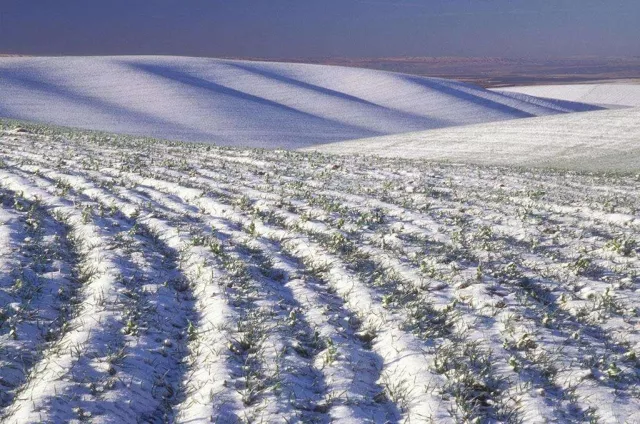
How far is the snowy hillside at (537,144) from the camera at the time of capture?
31.8 meters

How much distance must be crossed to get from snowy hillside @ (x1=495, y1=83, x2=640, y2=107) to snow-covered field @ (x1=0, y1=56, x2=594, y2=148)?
19.5 m

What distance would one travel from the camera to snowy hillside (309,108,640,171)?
31.8 metres

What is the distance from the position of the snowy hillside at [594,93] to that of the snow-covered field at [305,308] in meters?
108

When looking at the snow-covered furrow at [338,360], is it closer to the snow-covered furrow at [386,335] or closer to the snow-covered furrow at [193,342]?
the snow-covered furrow at [386,335]

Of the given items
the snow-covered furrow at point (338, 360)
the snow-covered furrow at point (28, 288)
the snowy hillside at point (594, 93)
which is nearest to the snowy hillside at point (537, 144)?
the snow-covered furrow at point (338, 360)

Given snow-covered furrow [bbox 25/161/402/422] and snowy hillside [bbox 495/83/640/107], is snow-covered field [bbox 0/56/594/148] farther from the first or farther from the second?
snow-covered furrow [bbox 25/161/402/422]

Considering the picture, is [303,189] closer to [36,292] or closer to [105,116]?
[36,292]

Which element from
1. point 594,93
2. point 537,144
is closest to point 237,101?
point 537,144

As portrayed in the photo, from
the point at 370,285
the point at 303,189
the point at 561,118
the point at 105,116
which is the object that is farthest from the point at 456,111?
the point at 370,285

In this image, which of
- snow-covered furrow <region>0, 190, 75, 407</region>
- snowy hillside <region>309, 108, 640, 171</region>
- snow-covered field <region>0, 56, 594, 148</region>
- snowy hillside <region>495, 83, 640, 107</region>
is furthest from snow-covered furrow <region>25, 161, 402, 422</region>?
snowy hillside <region>495, 83, 640, 107</region>

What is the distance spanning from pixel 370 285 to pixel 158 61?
95.0m

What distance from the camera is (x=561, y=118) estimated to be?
46.8 metres

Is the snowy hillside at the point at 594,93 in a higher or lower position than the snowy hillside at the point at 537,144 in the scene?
higher

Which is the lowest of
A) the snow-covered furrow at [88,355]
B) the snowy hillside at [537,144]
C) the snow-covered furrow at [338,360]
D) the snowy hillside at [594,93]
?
the snowy hillside at [537,144]
